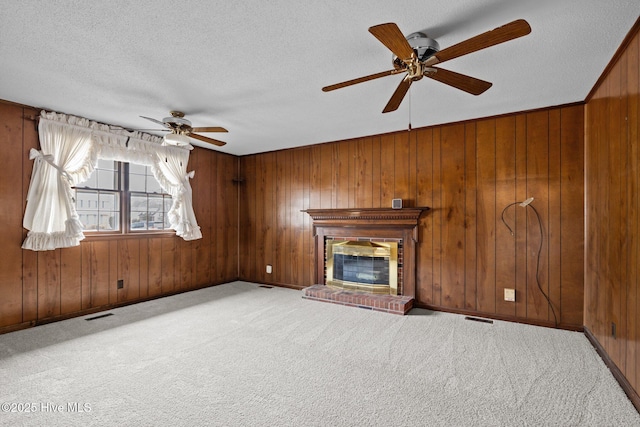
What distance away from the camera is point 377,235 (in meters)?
4.33

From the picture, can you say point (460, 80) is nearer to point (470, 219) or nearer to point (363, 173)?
point (470, 219)

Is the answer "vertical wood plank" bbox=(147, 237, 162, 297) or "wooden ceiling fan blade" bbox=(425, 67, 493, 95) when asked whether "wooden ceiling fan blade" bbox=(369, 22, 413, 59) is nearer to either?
"wooden ceiling fan blade" bbox=(425, 67, 493, 95)

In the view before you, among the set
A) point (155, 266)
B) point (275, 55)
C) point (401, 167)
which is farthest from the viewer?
point (155, 266)

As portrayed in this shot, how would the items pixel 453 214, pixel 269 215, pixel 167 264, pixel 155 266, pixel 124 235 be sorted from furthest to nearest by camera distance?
pixel 269 215
pixel 167 264
pixel 155 266
pixel 124 235
pixel 453 214

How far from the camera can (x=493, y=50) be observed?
2.22m

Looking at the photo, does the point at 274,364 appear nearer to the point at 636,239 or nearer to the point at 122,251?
the point at 636,239

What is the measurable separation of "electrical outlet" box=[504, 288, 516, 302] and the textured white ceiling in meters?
2.10

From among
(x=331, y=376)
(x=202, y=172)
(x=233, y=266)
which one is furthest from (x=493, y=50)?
(x=233, y=266)

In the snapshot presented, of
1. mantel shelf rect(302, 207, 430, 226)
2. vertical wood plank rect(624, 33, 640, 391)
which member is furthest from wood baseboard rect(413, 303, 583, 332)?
vertical wood plank rect(624, 33, 640, 391)

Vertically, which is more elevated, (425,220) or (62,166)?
(62,166)

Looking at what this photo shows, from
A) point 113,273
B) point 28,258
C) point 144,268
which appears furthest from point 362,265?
point 28,258

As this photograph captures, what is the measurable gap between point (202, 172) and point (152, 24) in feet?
11.4

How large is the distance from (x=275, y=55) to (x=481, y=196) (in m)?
2.93

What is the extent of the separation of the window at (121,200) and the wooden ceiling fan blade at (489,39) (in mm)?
4238
